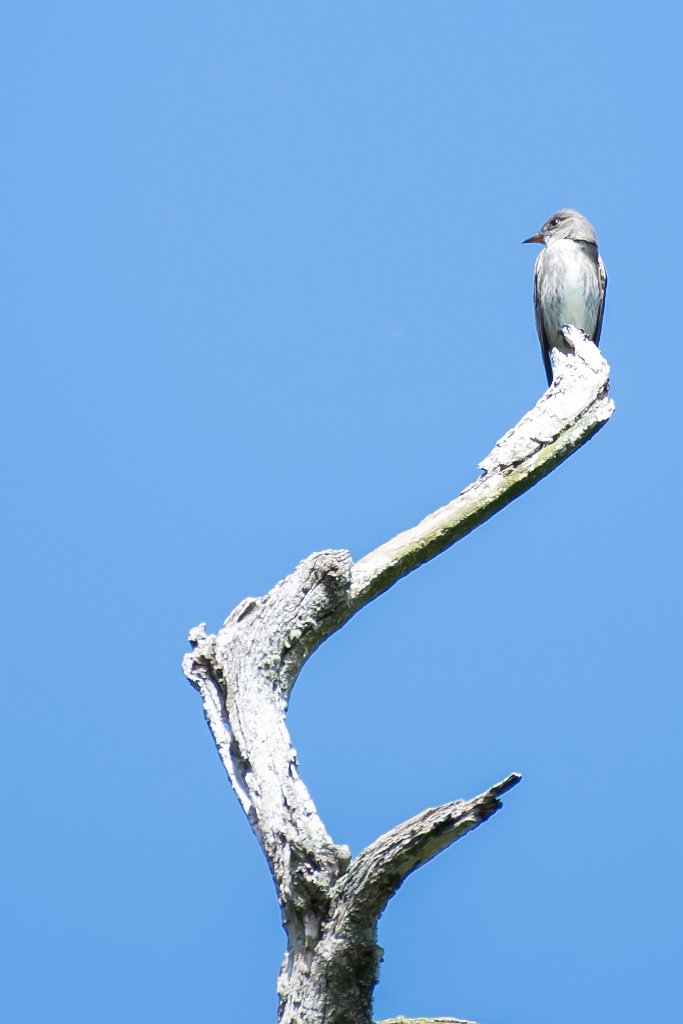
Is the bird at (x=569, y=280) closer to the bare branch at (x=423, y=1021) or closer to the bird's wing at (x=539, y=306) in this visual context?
the bird's wing at (x=539, y=306)

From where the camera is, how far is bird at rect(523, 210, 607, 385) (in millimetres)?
9953

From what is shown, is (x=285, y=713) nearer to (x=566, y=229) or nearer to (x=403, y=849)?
(x=403, y=849)

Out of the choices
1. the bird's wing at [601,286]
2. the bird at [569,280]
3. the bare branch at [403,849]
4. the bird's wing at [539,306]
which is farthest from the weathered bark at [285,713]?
the bird's wing at [539,306]

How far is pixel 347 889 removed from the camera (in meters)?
3.76

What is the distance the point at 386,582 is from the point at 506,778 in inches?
61.9

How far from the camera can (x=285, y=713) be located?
15.3ft

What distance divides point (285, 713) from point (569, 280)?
6340 mm

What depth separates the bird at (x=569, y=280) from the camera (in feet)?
32.7

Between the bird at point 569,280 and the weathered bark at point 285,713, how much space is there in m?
3.84

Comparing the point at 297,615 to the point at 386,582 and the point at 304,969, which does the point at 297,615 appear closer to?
the point at 386,582

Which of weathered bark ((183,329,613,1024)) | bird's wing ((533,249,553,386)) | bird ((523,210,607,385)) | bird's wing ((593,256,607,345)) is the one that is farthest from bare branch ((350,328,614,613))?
bird's wing ((533,249,553,386))

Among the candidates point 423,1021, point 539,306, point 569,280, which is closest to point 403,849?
point 423,1021

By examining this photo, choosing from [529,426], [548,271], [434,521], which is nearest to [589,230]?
[548,271]

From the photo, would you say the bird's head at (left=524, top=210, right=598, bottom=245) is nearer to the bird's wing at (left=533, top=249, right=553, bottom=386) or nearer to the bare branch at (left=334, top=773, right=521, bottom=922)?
the bird's wing at (left=533, top=249, right=553, bottom=386)
